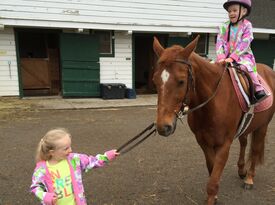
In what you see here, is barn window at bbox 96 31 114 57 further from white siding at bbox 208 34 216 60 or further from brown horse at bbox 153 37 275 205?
brown horse at bbox 153 37 275 205

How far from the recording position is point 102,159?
2480 millimetres

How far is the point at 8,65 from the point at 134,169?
800 cm

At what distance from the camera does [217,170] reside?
3.13m

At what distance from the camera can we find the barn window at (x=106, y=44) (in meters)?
12.0

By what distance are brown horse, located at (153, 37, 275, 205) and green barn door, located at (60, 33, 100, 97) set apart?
8.70m

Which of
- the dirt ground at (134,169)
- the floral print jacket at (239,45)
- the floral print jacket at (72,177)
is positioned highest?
the floral print jacket at (239,45)

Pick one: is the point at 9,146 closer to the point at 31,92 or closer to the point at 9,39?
the point at 9,39

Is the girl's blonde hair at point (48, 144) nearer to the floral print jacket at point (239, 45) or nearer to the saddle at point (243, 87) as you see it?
the saddle at point (243, 87)

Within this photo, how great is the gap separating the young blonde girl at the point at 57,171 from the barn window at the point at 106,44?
10008 mm

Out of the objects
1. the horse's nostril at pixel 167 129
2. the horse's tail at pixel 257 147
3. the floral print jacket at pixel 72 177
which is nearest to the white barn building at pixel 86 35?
the horse's tail at pixel 257 147

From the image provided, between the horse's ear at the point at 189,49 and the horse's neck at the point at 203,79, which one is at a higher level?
the horse's ear at the point at 189,49

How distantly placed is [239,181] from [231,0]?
253 cm

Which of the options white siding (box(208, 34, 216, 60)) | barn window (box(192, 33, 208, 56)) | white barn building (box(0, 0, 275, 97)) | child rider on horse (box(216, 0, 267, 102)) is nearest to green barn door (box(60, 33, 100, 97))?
white barn building (box(0, 0, 275, 97))

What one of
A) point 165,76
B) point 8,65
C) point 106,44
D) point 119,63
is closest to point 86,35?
point 106,44
